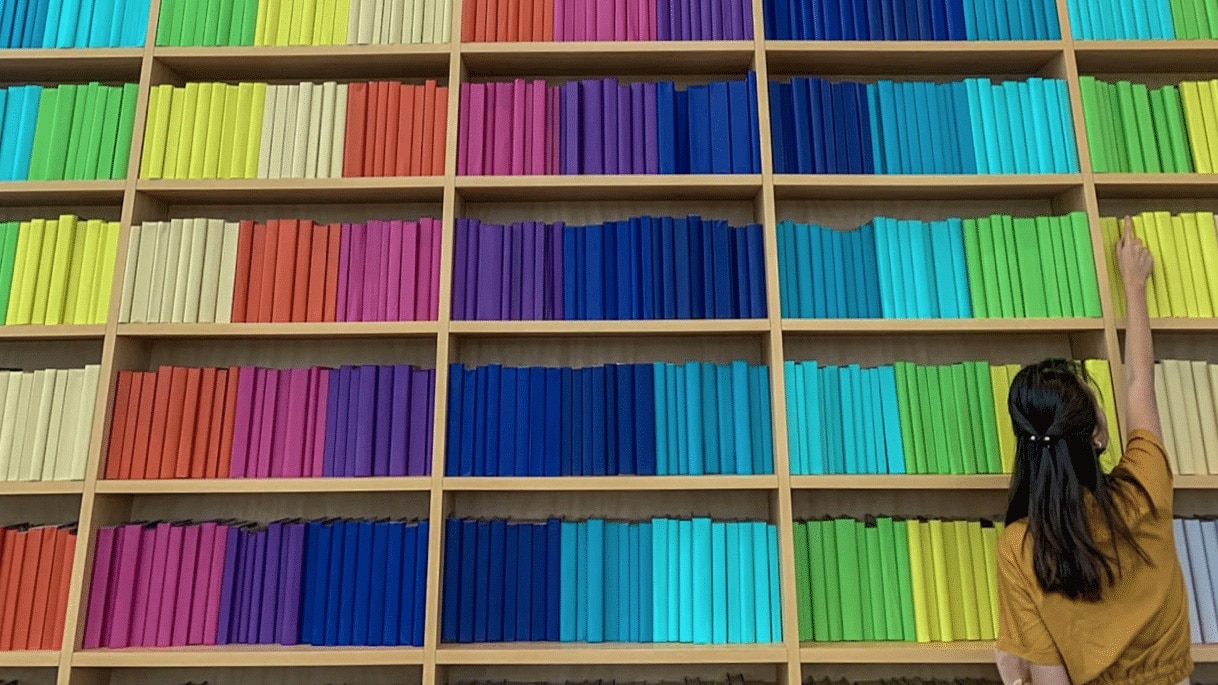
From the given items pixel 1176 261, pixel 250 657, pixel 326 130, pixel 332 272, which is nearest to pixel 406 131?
pixel 326 130

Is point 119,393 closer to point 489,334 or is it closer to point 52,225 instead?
point 52,225

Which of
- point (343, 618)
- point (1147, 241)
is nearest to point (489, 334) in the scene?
point (343, 618)

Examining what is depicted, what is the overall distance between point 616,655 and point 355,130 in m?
1.62

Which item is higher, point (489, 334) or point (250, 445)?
point (489, 334)

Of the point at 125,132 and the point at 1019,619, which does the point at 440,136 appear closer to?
the point at 125,132

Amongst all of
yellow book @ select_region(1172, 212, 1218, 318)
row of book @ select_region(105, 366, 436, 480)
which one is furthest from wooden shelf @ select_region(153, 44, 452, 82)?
yellow book @ select_region(1172, 212, 1218, 318)

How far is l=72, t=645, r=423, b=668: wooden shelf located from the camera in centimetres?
173

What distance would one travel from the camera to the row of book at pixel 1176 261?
1.92 meters

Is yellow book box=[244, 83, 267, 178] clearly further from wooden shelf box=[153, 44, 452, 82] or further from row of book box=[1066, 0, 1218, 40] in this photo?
row of book box=[1066, 0, 1218, 40]

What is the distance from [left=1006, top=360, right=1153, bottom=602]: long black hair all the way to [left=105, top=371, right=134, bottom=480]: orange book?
2.21 m

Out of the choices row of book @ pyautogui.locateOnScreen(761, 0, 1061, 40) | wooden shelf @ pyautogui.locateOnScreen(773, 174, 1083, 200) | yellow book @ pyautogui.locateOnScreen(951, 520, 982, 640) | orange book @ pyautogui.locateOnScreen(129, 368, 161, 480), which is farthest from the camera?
row of book @ pyautogui.locateOnScreen(761, 0, 1061, 40)

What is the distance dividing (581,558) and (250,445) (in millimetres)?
944

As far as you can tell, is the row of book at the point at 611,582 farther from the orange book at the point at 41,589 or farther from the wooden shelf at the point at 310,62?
the wooden shelf at the point at 310,62

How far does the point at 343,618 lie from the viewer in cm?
179
